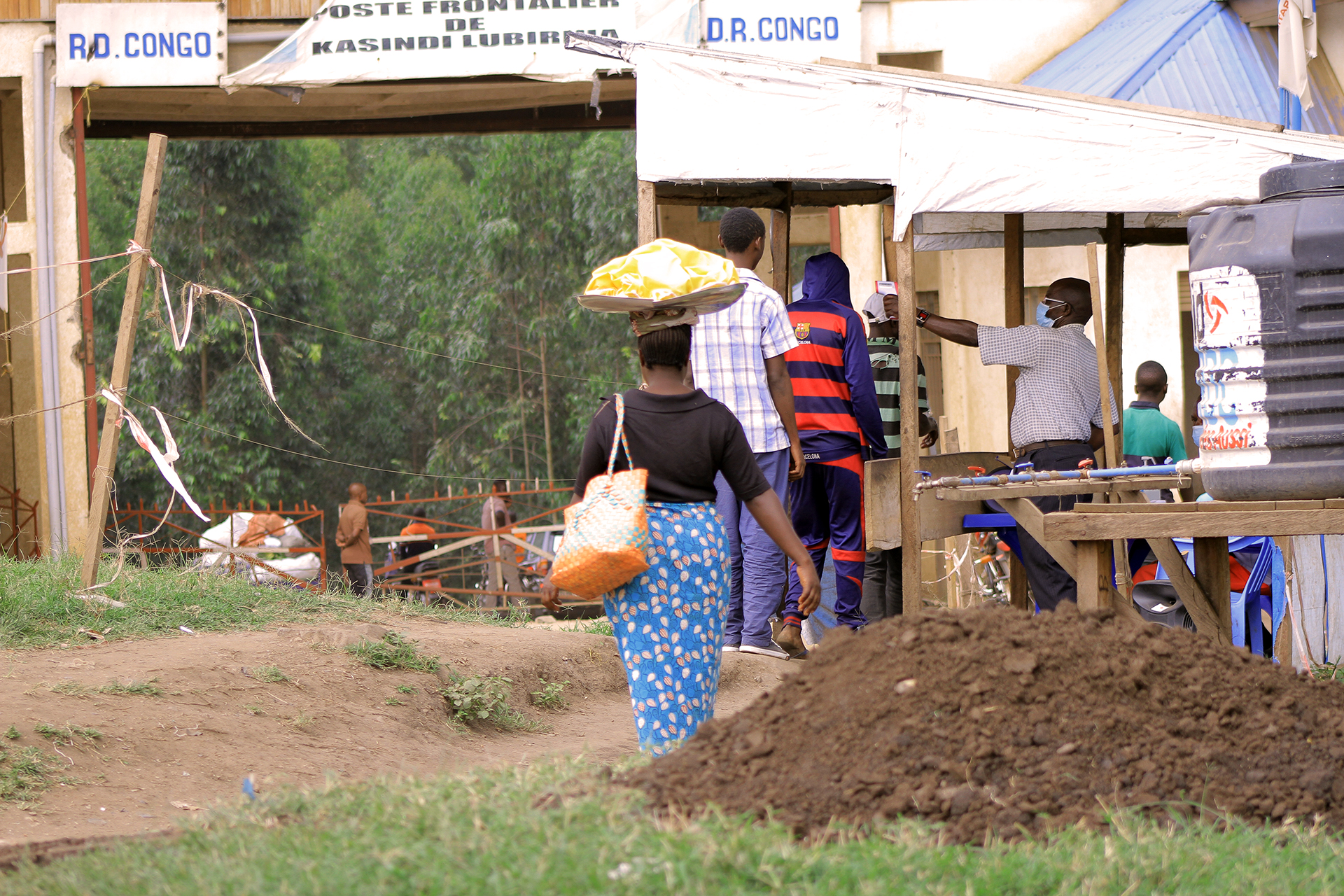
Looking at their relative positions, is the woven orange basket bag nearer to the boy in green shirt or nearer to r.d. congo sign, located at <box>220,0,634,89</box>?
the boy in green shirt

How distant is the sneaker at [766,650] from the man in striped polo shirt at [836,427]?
0.44 feet

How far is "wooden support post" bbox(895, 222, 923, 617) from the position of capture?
593 cm

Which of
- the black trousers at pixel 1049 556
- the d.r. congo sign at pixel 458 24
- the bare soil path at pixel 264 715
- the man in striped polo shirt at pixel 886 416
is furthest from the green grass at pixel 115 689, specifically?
the d.r. congo sign at pixel 458 24

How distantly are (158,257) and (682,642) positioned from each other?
21.9 m

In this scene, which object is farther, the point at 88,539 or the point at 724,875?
the point at 88,539

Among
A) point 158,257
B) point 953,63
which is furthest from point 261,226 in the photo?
point 953,63

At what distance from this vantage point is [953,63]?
1076 cm

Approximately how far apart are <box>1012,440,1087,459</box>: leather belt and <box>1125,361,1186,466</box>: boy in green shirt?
1.53 metres

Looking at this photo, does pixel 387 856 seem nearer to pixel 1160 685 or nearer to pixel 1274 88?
pixel 1160 685

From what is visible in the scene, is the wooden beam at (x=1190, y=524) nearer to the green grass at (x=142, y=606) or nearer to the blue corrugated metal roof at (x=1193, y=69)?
the green grass at (x=142, y=606)

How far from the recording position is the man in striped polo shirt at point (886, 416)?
6.77 meters

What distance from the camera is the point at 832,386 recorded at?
244 inches

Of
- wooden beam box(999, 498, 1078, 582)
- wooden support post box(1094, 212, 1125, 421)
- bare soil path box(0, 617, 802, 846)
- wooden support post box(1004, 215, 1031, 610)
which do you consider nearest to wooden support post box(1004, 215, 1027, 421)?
wooden support post box(1004, 215, 1031, 610)

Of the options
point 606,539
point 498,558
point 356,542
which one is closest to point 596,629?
point 606,539
